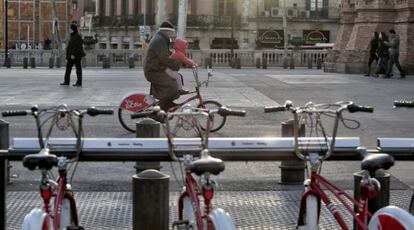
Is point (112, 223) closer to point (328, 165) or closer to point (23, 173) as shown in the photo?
point (23, 173)

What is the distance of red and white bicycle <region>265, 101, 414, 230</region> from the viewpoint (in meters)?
4.89

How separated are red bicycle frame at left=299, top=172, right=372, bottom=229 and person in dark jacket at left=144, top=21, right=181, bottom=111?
7792 mm

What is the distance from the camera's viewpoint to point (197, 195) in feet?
17.6

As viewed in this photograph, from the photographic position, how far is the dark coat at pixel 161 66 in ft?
43.8

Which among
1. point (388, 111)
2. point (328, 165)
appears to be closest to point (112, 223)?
point (328, 165)

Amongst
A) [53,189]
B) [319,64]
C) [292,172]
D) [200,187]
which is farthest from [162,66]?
[319,64]

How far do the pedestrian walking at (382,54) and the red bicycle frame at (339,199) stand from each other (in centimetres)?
2748

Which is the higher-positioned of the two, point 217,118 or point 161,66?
point 161,66

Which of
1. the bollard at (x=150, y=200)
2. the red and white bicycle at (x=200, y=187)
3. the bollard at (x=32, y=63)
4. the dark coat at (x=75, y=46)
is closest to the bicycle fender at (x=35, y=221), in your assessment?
the red and white bicycle at (x=200, y=187)

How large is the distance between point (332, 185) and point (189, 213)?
1016 mm

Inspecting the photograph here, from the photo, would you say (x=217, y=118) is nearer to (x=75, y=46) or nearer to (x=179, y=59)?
(x=179, y=59)

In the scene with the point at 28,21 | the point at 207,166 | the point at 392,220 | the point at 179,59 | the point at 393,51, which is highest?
the point at 28,21

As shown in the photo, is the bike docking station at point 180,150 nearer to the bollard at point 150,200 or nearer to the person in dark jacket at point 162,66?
the bollard at point 150,200

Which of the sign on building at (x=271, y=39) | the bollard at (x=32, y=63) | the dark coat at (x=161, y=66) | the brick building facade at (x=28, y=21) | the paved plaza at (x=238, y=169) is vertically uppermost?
the brick building facade at (x=28, y=21)
